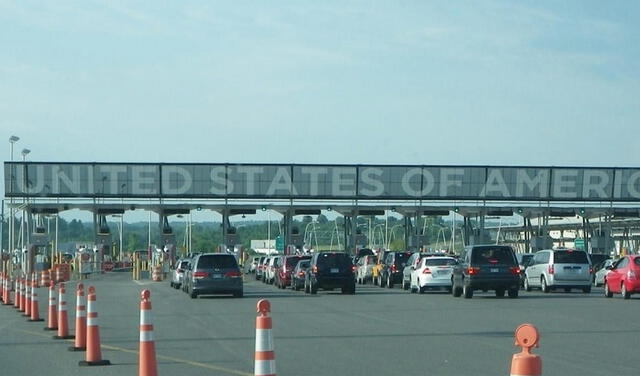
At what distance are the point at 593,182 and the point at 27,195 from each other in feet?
111

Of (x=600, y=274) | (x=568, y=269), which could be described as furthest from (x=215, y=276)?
(x=600, y=274)

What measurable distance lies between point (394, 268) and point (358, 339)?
105 ft

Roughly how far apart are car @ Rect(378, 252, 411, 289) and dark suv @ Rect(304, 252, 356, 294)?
7.37m

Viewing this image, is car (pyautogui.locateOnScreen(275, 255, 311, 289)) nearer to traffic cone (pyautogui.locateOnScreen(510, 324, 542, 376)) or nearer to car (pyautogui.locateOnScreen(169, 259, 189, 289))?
car (pyautogui.locateOnScreen(169, 259, 189, 289))

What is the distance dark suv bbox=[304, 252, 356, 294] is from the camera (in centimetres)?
4462

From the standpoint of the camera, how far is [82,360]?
54.7 feet

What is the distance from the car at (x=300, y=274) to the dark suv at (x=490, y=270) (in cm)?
1096

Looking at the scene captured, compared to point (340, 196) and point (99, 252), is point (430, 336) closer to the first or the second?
point (340, 196)

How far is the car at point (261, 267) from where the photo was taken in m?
64.9

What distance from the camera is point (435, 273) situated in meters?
43.5

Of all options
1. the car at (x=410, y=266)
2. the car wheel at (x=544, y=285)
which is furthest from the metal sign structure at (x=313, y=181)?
the car wheel at (x=544, y=285)

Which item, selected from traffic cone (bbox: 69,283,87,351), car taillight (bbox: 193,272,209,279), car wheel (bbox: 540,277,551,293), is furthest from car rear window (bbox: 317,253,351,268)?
traffic cone (bbox: 69,283,87,351)

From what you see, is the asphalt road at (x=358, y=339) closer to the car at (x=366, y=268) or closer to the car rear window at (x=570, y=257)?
the car rear window at (x=570, y=257)

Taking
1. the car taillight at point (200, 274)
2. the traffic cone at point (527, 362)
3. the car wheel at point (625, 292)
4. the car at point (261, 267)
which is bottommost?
the car at point (261, 267)
